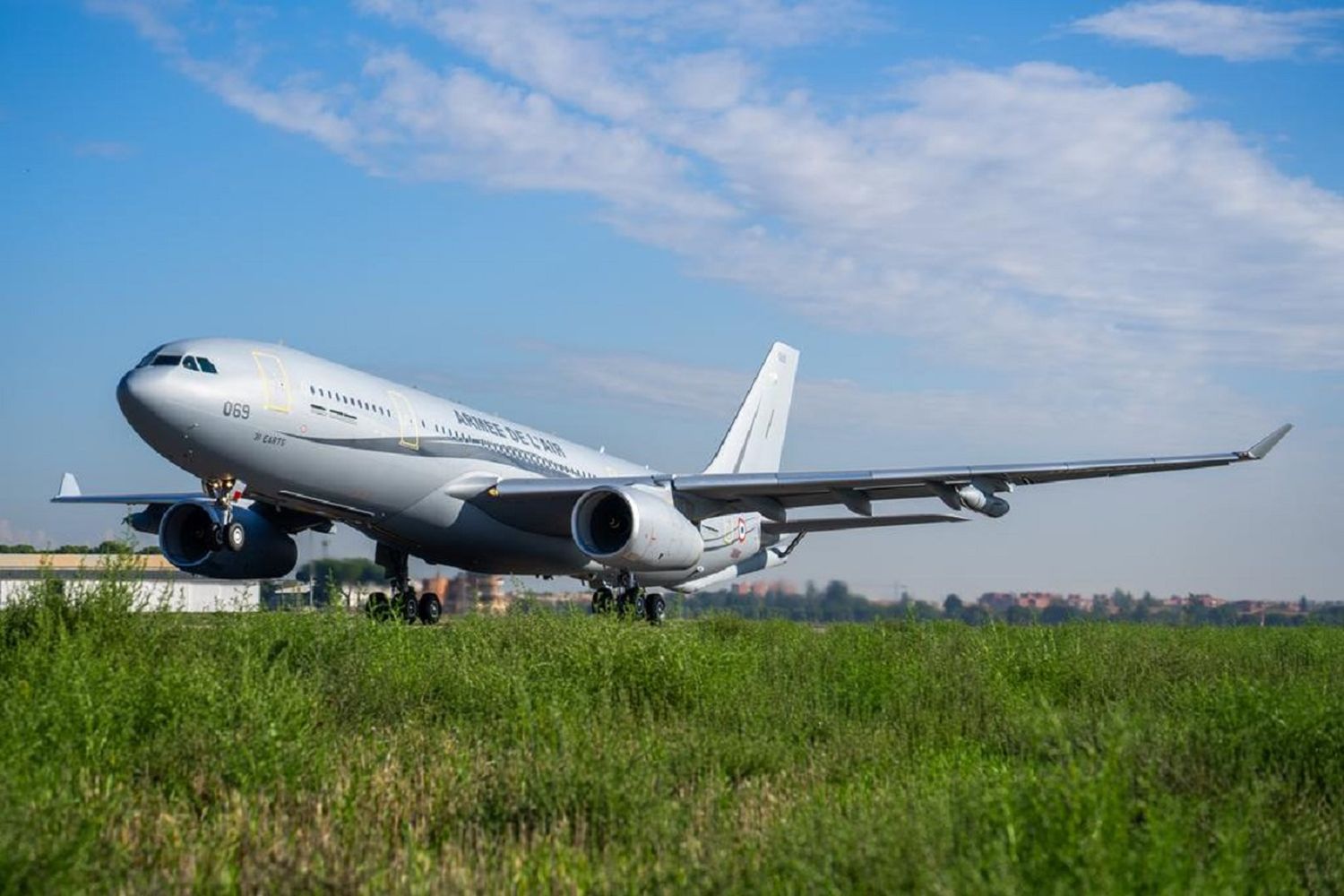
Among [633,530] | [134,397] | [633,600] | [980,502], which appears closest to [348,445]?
[134,397]

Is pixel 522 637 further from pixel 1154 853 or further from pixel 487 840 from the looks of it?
pixel 1154 853

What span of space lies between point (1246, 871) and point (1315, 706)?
402cm

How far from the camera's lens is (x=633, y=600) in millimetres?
27578

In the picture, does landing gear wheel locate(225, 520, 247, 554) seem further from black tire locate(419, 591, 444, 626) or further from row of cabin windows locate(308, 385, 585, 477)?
black tire locate(419, 591, 444, 626)

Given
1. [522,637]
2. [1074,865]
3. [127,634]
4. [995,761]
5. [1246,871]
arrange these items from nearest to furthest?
[1074,865] < [1246,871] < [995,761] < [127,634] < [522,637]

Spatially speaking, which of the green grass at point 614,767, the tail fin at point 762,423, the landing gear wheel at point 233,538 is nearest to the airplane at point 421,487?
the landing gear wheel at point 233,538

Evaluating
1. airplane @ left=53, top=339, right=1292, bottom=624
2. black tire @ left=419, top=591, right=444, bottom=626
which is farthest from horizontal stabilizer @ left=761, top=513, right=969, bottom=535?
black tire @ left=419, top=591, right=444, bottom=626

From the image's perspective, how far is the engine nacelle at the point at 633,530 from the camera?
2448cm

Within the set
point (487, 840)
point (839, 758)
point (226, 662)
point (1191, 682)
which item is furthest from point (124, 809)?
point (1191, 682)

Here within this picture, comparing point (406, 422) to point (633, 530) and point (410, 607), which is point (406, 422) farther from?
point (410, 607)

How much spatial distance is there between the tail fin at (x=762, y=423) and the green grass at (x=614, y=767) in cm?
2125

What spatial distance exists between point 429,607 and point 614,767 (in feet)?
71.2

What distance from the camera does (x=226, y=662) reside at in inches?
457

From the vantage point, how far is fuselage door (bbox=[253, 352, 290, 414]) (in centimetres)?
2156
